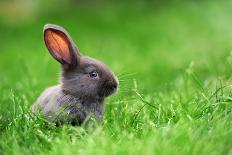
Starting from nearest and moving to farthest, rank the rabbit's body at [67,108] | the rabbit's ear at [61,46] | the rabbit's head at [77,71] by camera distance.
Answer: the rabbit's body at [67,108]
the rabbit's head at [77,71]
the rabbit's ear at [61,46]

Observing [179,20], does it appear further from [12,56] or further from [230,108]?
[230,108]

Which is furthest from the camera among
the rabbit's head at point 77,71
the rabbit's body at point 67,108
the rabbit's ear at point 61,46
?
the rabbit's ear at point 61,46

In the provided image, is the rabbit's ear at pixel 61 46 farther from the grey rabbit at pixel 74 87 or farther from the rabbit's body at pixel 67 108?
the rabbit's body at pixel 67 108

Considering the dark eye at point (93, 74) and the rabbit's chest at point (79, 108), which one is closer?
the rabbit's chest at point (79, 108)

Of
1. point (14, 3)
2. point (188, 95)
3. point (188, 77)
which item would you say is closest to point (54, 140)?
point (188, 95)

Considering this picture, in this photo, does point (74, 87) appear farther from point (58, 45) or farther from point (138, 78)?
point (138, 78)

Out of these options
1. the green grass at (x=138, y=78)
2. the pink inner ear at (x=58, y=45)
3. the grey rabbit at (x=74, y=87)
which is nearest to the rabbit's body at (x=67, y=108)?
the grey rabbit at (x=74, y=87)

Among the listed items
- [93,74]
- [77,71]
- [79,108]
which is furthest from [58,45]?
[79,108]
